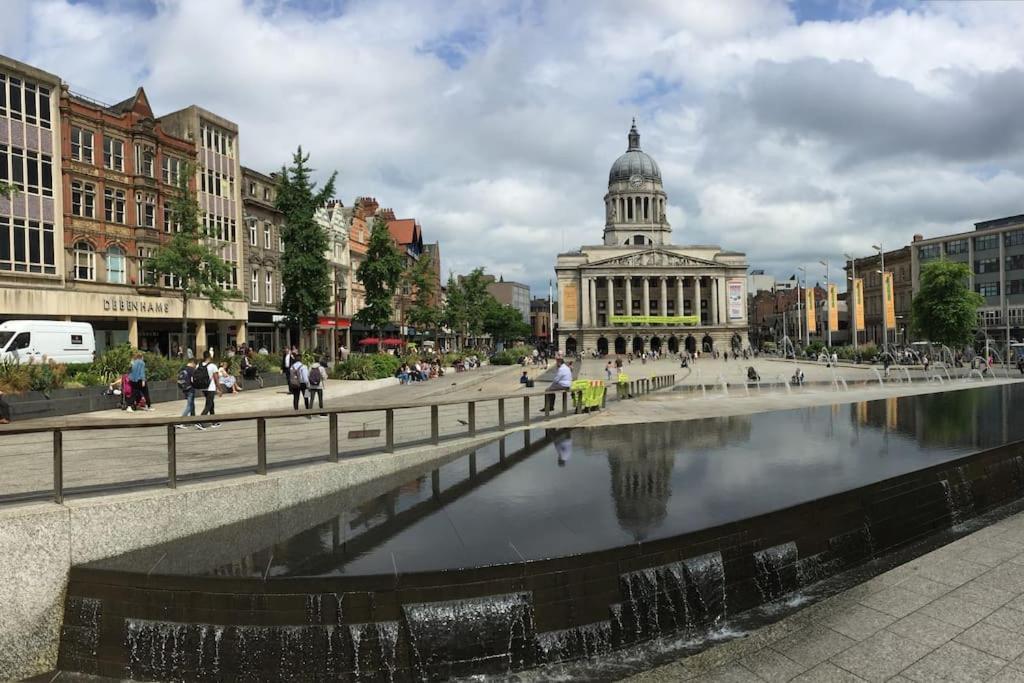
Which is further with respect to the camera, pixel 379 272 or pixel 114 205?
pixel 379 272

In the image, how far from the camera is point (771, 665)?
6719 millimetres

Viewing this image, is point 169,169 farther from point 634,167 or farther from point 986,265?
point 634,167

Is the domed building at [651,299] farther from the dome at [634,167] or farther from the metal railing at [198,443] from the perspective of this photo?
the metal railing at [198,443]

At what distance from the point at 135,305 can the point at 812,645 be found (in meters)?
42.2

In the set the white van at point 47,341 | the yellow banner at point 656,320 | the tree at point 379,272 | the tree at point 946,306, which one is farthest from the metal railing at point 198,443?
the yellow banner at point 656,320

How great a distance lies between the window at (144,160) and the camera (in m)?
42.3

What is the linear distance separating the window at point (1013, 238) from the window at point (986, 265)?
2679 mm

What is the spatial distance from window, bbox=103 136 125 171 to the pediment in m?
104

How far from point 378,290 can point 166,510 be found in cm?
3970

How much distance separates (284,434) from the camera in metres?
10.6

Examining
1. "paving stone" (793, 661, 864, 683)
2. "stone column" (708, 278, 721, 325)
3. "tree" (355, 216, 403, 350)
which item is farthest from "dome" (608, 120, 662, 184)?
"paving stone" (793, 661, 864, 683)

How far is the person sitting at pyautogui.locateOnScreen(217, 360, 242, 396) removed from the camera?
26.8m

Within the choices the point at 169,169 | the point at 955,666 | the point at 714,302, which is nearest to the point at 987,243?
the point at 714,302

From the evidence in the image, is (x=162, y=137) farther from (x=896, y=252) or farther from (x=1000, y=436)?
(x=896, y=252)
